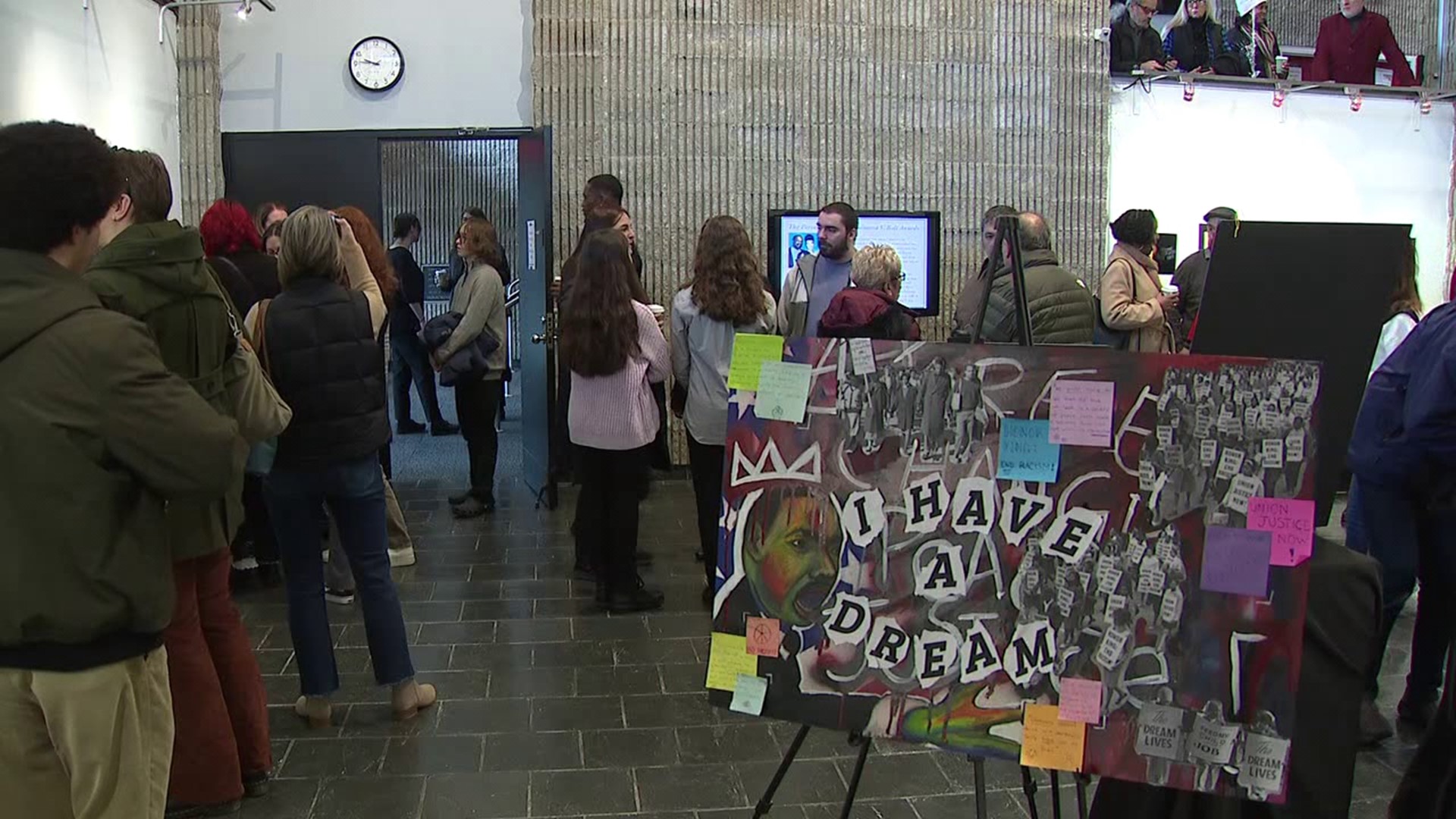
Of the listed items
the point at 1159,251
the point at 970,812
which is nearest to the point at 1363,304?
the point at 970,812

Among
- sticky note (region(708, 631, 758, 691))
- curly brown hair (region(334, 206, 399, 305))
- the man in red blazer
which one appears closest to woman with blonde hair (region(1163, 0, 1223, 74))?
the man in red blazer

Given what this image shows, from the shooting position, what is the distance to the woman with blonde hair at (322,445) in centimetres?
349

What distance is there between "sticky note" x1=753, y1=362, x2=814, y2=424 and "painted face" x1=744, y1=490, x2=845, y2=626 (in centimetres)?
16

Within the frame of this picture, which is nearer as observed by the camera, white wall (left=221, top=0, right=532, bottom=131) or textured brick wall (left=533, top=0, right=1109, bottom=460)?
white wall (left=221, top=0, right=532, bottom=131)

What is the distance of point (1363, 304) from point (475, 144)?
11.7m

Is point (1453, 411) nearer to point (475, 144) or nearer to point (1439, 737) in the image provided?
point (1439, 737)

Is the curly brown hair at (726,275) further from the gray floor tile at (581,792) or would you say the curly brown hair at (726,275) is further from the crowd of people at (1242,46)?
the crowd of people at (1242,46)

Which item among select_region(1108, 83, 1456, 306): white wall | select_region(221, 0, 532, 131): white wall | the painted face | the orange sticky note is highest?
select_region(221, 0, 532, 131): white wall

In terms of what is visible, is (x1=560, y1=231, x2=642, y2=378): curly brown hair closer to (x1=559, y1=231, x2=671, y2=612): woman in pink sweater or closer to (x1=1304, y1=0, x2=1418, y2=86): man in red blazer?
(x1=559, y1=231, x2=671, y2=612): woman in pink sweater

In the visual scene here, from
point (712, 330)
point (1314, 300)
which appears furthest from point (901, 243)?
point (1314, 300)

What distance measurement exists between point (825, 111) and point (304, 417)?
17.0ft

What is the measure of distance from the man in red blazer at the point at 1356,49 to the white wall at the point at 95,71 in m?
8.07

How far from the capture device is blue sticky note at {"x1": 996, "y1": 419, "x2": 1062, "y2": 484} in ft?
7.14

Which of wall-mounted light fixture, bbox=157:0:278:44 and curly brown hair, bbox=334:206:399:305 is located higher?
wall-mounted light fixture, bbox=157:0:278:44
